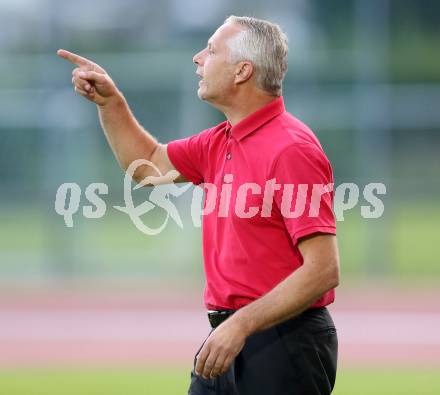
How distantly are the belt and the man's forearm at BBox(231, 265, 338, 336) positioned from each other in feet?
1.01

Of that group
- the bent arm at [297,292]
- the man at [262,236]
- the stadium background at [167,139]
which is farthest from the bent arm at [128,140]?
the stadium background at [167,139]

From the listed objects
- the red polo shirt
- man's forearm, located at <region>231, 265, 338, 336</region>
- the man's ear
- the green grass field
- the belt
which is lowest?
the green grass field

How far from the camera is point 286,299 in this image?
12.0 feet

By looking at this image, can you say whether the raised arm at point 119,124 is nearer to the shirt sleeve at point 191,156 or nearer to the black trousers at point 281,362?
the shirt sleeve at point 191,156

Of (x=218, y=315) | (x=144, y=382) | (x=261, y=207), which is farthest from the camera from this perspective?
(x=144, y=382)

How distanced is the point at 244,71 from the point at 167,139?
1116 cm

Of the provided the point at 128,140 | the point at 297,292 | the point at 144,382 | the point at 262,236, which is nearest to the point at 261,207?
the point at 262,236

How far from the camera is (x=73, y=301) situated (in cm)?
1289

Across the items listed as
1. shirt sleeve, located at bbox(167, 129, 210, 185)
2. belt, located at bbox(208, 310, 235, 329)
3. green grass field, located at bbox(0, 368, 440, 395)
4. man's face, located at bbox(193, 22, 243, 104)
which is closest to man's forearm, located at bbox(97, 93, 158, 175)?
shirt sleeve, located at bbox(167, 129, 210, 185)

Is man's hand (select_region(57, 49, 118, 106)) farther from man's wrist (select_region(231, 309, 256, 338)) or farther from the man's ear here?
man's wrist (select_region(231, 309, 256, 338))

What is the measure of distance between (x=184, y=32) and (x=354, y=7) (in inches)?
112

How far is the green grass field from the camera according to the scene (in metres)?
7.88

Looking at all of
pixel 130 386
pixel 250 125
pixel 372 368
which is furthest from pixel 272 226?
pixel 372 368

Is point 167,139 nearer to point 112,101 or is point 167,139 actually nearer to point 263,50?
point 112,101
